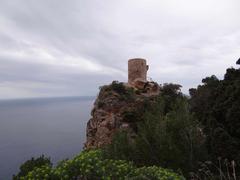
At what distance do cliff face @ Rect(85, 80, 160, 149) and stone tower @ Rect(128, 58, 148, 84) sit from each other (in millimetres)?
2610

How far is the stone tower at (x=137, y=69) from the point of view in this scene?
24688 millimetres

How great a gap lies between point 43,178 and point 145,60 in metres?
20.5

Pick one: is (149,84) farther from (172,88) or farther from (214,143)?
(214,143)

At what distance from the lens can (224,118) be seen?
10.5 meters

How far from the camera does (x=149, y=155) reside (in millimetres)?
8781

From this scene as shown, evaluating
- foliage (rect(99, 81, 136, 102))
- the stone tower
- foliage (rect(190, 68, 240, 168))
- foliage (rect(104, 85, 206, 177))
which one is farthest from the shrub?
the stone tower

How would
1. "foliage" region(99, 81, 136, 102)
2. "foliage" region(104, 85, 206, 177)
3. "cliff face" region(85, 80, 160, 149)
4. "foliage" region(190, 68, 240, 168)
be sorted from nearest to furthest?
"foliage" region(104, 85, 206, 177) < "foliage" region(190, 68, 240, 168) < "cliff face" region(85, 80, 160, 149) < "foliage" region(99, 81, 136, 102)

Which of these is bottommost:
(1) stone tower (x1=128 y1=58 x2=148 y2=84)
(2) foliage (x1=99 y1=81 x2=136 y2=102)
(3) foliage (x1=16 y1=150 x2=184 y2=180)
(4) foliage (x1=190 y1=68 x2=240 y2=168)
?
(3) foliage (x1=16 y1=150 x2=184 y2=180)

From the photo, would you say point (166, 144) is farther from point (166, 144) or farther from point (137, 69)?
point (137, 69)

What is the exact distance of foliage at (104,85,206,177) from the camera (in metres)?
8.45

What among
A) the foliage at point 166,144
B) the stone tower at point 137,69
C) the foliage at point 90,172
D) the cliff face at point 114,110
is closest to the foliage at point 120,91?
the cliff face at point 114,110

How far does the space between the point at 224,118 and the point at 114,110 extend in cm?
1044

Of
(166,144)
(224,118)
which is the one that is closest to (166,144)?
(166,144)

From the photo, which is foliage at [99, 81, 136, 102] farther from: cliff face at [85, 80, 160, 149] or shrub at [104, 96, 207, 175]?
shrub at [104, 96, 207, 175]
